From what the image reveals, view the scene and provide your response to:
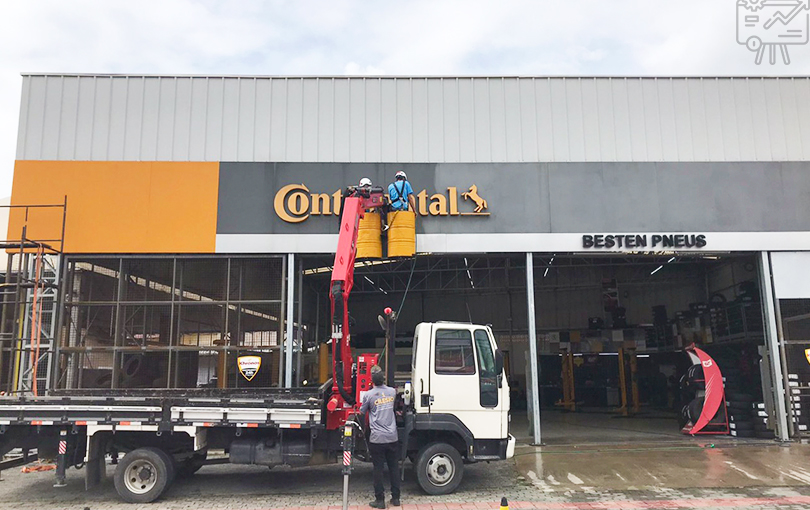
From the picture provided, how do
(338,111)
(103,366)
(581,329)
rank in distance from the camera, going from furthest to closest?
(581,329), (338,111), (103,366)

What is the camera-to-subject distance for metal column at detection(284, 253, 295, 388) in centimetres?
1305

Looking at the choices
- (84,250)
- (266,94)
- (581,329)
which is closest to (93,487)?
(84,250)

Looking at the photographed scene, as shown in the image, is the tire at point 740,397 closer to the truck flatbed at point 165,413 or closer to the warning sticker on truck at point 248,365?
the truck flatbed at point 165,413

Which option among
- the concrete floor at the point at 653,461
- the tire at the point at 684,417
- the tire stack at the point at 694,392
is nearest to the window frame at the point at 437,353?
the concrete floor at the point at 653,461


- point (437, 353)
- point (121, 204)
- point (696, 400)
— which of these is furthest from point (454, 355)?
point (696, 400)

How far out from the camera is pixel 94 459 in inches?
352

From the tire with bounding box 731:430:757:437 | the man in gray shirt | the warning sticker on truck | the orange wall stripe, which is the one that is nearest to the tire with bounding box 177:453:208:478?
the man in gray shirt

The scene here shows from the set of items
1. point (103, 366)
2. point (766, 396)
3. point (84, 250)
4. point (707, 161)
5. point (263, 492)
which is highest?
point (707, 161)

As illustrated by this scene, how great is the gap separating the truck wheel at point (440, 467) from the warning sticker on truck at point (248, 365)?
5570 millimetres

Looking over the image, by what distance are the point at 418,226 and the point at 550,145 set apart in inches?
147

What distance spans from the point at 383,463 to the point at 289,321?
18.9ft

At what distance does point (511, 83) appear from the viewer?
47.3ft

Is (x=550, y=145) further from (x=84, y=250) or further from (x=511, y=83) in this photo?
(x=84, y=250)

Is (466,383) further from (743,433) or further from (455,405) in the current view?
(743,433)
